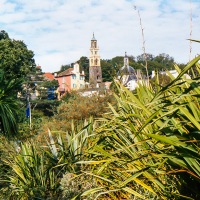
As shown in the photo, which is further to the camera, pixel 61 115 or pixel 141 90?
pixel 61 115

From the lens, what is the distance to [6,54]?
134ft

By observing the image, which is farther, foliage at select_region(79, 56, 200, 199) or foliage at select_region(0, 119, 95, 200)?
foliage at select_region(0, 119, 95, 200)

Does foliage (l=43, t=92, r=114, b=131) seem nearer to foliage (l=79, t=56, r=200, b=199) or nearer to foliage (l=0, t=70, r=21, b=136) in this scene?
foliage (l=0, t=70, r=21, b=136)

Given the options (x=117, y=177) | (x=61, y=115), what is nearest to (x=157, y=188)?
(x=117, y=177)

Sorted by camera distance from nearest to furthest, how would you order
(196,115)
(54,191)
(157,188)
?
1. (196,115)
2. (157,188)
3. (54,191)

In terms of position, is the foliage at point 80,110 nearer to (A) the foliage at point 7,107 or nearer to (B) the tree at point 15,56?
(A) the foliage at point 7,107

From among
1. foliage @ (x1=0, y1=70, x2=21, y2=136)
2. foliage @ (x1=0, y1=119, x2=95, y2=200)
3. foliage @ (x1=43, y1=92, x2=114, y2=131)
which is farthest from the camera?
foliage @ (x1=43, y1=92, x2=114, y2=131)

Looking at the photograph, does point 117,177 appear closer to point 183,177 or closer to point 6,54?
point 183,177

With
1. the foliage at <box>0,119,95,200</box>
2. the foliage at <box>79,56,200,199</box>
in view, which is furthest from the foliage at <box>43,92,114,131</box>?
the foliage at <box>79,56,200,199</box>

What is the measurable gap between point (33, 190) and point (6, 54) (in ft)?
120

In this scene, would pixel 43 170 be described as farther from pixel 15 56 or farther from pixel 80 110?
pixel 15 56

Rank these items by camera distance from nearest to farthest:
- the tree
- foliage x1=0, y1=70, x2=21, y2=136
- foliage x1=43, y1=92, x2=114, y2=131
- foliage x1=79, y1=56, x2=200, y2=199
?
foliage x1=79, y1=56, x2=200, y2=199, foliage x1=0, y1=70, x2=21, y2=136, foliage x1=43, y1=92, x2=114, y2=131, the tree

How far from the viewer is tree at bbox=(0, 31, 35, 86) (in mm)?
40594

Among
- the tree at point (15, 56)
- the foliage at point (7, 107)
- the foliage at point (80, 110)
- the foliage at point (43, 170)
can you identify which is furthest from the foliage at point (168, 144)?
the tree at point (15, 56)
